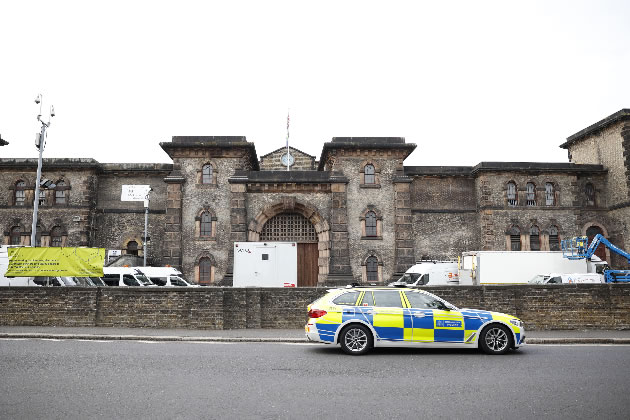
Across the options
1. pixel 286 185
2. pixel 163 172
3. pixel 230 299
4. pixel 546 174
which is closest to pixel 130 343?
pixel 230 299

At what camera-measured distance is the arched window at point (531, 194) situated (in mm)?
32375

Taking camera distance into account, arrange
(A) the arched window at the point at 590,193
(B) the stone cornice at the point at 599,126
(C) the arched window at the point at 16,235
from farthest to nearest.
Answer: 1. (A) the arched window at the point at 590,193
2. (C) the arched window at the point at 16,235
3. (B) the stone cornice at the point at 599,126

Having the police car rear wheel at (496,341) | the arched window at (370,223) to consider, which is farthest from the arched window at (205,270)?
the police car rear wheel at (496,341)

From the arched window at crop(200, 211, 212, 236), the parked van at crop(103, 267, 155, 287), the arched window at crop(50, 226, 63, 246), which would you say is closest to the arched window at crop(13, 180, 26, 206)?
the arched window at crop(50, 226, 63, 246)

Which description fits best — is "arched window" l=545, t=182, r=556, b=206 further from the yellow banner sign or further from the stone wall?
the yellow banner sign

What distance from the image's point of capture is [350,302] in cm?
1088

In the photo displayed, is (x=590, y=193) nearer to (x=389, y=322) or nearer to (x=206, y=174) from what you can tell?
(x=206, y=174)

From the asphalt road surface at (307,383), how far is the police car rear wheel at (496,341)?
0.96 feet

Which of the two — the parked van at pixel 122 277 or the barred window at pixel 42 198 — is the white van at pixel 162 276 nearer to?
the parked van at pixel 122 277

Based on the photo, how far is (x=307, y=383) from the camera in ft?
24.8

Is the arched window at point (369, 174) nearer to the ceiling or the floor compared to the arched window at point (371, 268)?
nearer to the ceiling

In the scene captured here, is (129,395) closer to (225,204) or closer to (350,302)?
(350,302)

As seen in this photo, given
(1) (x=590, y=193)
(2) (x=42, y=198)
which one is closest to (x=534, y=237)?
(1) (x=590, y=193)

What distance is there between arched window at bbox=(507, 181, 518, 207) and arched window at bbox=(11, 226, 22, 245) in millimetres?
32518
